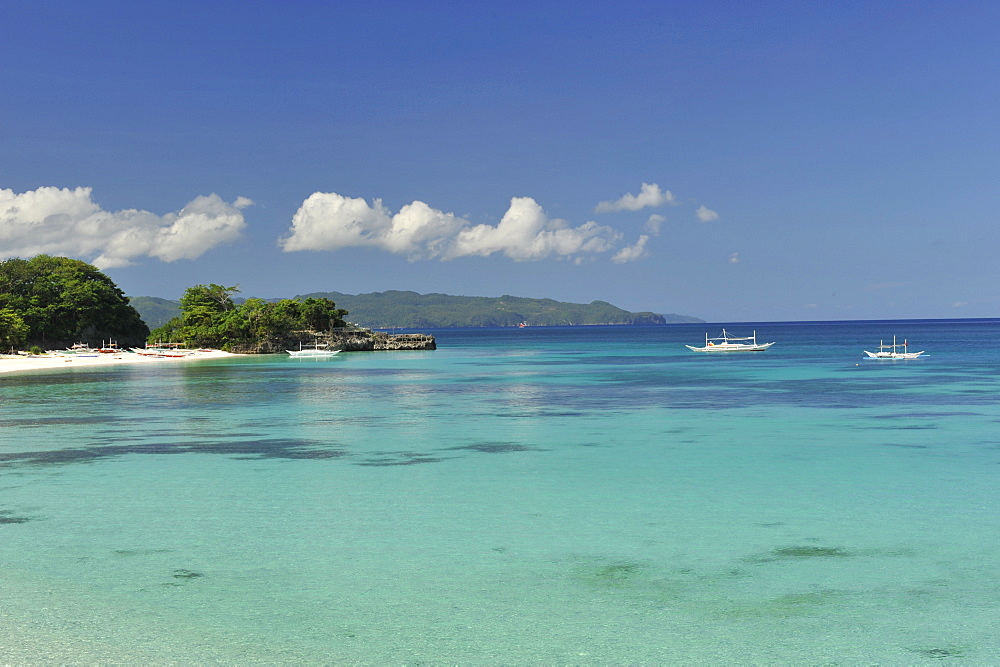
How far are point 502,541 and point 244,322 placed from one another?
111457 mm

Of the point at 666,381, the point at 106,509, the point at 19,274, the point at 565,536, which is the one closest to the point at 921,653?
the point at 565,536

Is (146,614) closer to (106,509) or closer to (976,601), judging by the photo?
(106,509)

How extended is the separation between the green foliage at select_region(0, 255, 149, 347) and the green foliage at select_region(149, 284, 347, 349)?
7168 millimetres

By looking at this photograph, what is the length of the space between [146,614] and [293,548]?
308 centimetres

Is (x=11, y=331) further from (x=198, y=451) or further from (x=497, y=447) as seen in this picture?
(x=497, y=447)

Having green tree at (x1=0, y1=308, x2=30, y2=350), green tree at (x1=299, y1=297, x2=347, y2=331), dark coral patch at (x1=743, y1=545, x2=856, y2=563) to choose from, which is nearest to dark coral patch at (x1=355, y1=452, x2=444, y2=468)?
dark coral patch at (x1=743, y1=545, x2=856, y2=563)

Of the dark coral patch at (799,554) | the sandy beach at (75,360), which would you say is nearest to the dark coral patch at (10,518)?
the dark coral patch at (799,554)

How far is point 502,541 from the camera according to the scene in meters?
12.6

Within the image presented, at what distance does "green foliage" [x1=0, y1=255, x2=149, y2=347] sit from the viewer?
11050 centimetres

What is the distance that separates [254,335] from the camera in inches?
4675

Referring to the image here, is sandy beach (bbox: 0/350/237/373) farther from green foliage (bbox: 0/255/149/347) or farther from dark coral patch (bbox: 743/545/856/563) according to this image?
dark coral patch (bbox: 743/545/856/563)

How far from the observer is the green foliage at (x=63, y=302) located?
110 meters

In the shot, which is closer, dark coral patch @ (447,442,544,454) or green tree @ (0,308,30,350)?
dark coral patch @ (447,442,544,454)

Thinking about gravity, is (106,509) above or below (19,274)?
below
